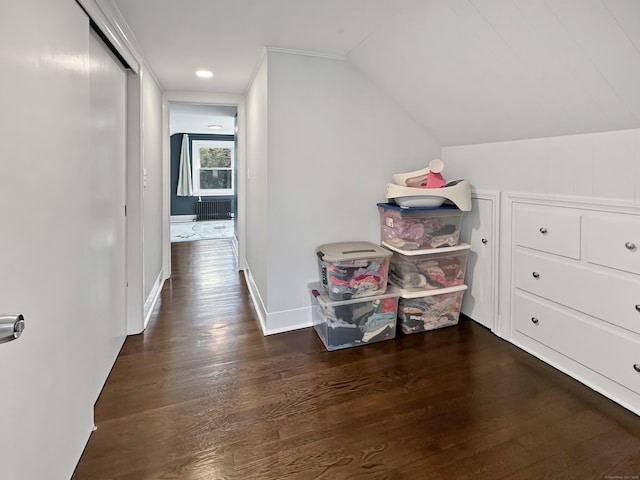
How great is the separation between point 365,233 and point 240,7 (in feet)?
6.04

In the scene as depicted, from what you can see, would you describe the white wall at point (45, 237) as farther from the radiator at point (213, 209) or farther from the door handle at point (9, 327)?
the radiator at point (213, 209)

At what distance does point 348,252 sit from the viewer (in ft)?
8.85

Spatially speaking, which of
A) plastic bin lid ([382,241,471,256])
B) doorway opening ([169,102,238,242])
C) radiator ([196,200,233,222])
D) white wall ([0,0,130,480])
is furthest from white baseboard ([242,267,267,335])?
radiator ([196,200,233,222])

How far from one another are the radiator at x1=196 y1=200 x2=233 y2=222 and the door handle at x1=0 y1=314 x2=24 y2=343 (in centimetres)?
912

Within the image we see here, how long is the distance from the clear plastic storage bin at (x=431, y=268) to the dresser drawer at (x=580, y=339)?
469 mm

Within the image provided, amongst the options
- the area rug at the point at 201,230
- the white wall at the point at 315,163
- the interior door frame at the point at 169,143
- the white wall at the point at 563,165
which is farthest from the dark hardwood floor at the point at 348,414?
the area rug at the point at 201,230

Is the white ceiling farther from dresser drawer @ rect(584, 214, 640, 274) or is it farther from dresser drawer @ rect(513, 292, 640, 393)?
dresser drawer @ rect(513, 292, 640, 393)

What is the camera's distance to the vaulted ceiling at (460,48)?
5.52ft

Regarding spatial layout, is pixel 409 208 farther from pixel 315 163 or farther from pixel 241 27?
pixel 241 27

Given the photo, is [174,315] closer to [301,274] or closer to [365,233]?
[301,274]

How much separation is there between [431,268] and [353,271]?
2.22 feet

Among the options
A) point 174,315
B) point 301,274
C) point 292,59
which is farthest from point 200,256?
point 292,59

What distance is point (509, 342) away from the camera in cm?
271

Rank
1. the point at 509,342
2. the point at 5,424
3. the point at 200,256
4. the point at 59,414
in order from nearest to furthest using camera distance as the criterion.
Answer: the point at 5,424 < the point at 59,414 < the point at 509,342 < the point at 200,256
